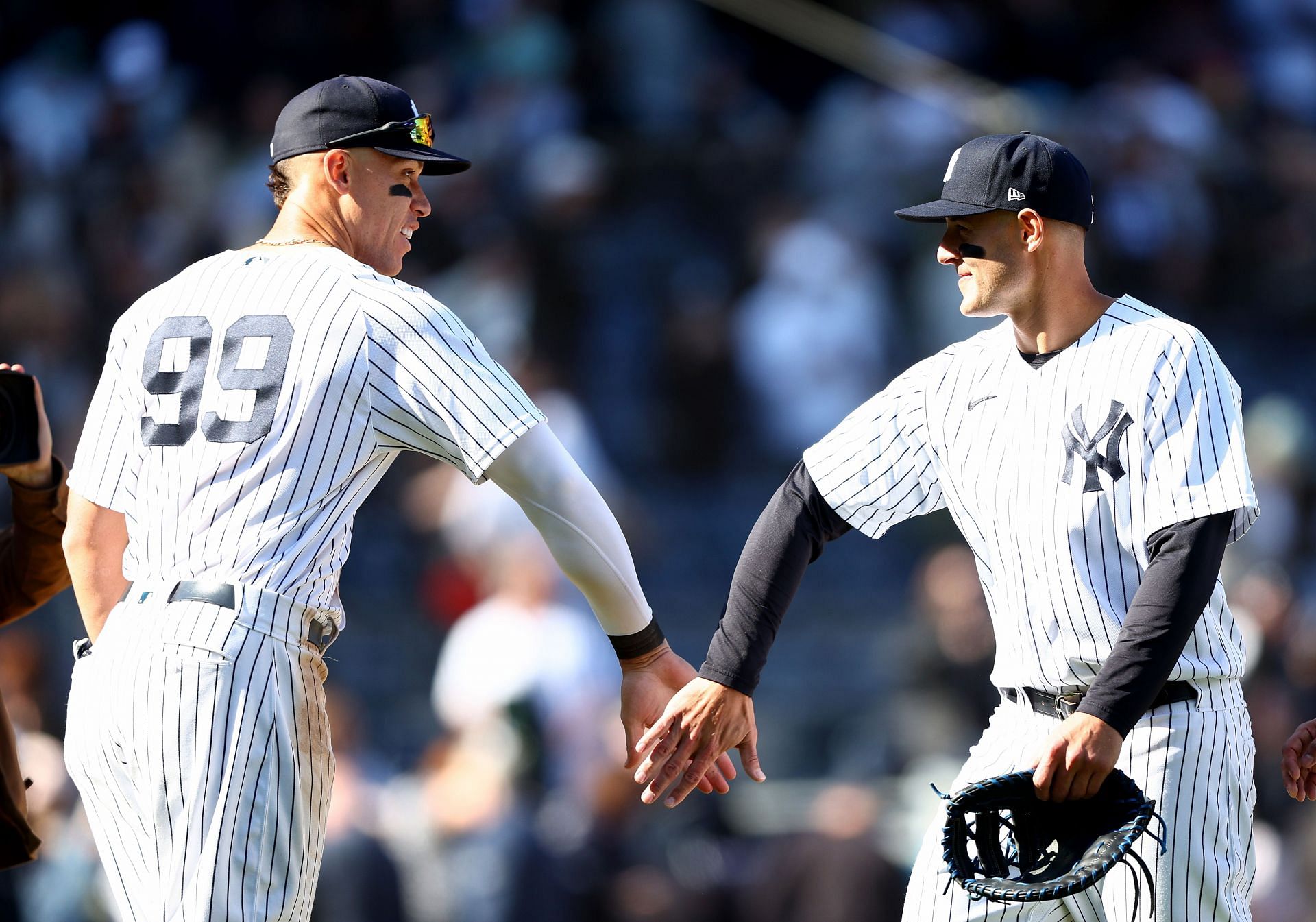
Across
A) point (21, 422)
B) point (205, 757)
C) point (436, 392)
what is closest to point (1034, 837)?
point (436, 392)

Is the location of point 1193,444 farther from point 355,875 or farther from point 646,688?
point 355,875

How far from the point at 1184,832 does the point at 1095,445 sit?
727mm

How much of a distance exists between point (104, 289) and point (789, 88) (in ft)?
13.7

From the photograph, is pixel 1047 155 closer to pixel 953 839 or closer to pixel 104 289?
pixel 953 839

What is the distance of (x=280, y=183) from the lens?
3.44 metres

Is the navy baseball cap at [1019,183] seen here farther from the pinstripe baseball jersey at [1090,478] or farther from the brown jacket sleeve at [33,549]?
the brown jacket sleeve at [33,549]

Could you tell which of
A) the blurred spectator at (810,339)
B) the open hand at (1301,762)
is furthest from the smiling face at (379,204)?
the blurred spectator at (810,339)

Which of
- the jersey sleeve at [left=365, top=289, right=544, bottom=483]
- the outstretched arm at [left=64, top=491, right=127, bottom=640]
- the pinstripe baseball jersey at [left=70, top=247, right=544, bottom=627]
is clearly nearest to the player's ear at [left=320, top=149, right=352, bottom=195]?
the pinstripe baseball jersey at [left=70, top=247, right=544, bottom=627]

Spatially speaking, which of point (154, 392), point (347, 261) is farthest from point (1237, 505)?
point (154, 392)

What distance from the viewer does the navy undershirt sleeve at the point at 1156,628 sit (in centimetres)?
301

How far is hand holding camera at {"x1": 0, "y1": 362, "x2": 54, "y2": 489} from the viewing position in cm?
354

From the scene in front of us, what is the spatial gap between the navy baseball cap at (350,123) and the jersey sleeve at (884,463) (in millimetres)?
1038

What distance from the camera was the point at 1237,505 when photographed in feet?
10.1

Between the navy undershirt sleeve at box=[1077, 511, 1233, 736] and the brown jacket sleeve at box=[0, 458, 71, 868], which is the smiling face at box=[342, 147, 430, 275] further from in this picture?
the navy undershirt sleeve at box=[1077, 511, 1233, 736]
